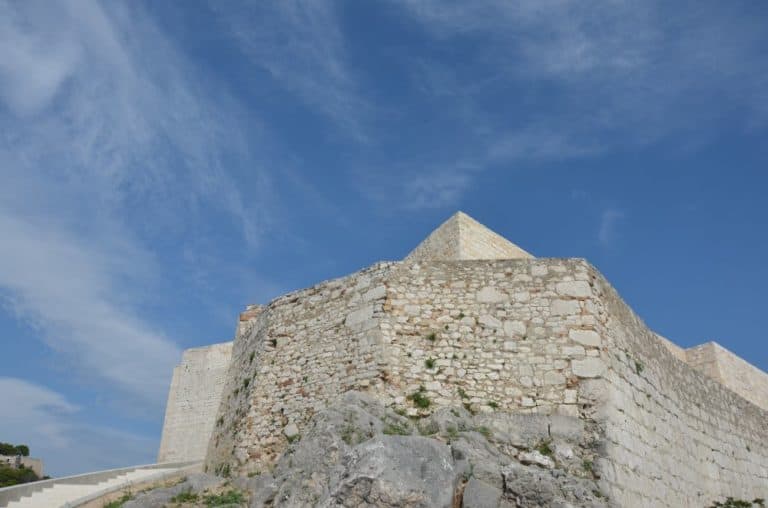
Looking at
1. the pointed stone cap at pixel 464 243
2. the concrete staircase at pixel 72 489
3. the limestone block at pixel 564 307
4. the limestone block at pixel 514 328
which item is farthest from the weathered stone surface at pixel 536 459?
the concrete staircase at pixel 72 489

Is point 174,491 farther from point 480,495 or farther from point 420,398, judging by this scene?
point 480,495

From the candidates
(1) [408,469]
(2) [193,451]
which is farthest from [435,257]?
(2) [193,451]

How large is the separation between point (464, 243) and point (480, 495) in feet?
28.7

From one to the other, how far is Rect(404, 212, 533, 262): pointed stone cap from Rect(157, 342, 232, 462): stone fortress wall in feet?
40.4

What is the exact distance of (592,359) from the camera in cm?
1192

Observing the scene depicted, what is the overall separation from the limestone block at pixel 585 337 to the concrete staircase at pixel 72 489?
9.65 meters

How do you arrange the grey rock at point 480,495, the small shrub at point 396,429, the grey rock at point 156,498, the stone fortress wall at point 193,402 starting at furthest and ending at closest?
the stone fortress wall at point 193,402 < the grey rock at point 156,498 < the small shrub at point 396,429 < the grey rock at point 480,495

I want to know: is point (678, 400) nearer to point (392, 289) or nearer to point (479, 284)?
point (479, 284)

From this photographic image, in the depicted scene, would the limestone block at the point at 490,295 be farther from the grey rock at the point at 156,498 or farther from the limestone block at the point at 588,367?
the grey rock at the point at 156,498

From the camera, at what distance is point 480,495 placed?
350 inches

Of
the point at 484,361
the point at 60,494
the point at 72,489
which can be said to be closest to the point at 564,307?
the point at 484,361

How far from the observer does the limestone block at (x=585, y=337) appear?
1211 centimetres

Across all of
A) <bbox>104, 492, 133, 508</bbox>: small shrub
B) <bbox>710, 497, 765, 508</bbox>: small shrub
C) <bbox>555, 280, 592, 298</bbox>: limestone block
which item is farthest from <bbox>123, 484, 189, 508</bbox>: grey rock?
<bbox>710, 497, 765, 508</bbox>: small shrub

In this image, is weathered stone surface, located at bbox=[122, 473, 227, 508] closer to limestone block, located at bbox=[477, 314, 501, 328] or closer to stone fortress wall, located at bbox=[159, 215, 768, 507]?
stone fortress wall, located at bbox=[159, 215, 768, 507]
